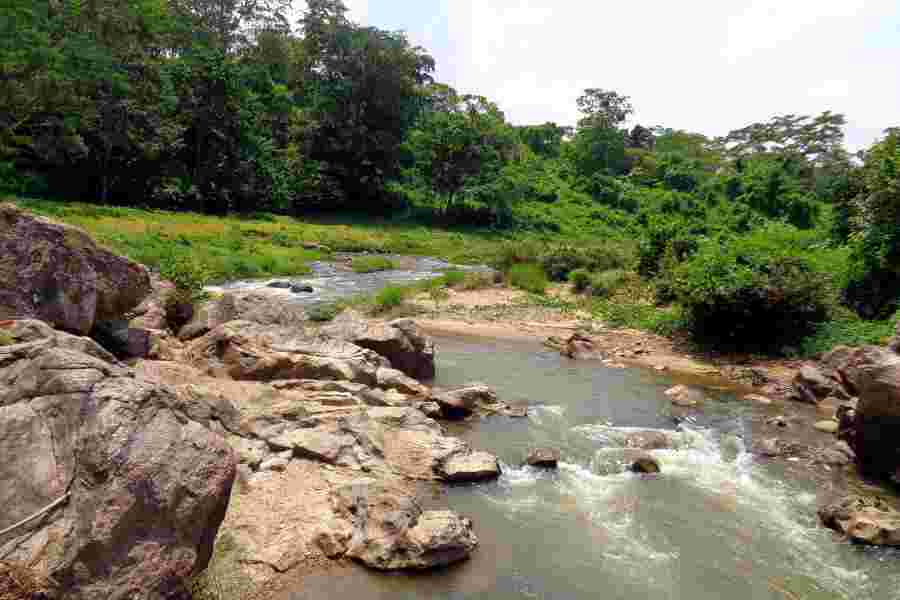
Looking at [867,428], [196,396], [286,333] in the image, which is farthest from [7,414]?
[867,428]

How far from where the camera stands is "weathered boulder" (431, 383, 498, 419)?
44.1 ft

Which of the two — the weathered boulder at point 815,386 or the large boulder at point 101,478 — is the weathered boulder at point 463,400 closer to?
the large boulder at point 101,478

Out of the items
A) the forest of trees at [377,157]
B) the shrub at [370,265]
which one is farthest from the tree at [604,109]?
the shrub at [370,265]

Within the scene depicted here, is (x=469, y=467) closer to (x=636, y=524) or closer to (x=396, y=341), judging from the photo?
(x=636, y=524)

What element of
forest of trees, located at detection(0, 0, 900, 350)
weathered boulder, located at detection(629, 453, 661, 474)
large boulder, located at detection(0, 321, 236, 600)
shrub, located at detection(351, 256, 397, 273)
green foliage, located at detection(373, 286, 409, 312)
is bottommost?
shrub, located at detection(351, 256, 397, 273)

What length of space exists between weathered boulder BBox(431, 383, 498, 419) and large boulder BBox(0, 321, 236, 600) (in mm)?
7567

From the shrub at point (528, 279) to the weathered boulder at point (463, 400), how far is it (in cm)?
1534

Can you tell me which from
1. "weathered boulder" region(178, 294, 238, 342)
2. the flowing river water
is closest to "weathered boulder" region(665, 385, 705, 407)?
the flowing river water

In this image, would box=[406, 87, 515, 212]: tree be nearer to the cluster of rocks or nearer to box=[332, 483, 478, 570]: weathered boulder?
the cluster of rocks

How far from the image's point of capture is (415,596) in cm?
717

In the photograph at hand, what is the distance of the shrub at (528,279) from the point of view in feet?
96.6

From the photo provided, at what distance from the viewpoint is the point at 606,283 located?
2828 centimetres

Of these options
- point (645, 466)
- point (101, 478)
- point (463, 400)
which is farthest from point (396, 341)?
point (101, 478)

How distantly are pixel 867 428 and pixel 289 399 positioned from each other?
1068 centimetres
